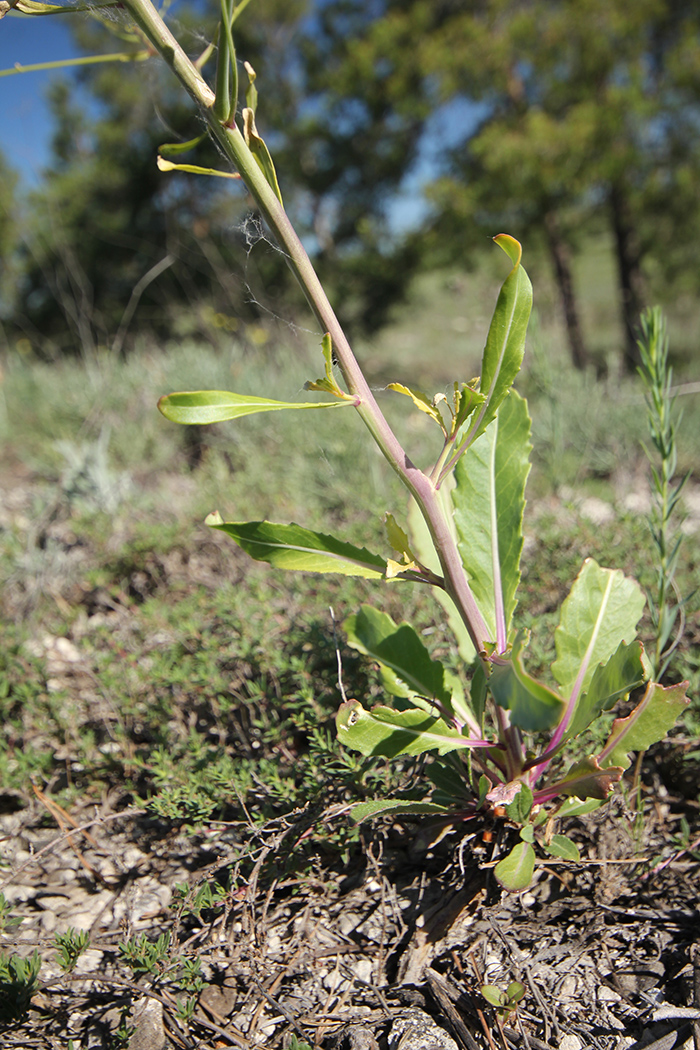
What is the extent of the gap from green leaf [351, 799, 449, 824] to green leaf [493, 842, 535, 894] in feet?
0.51

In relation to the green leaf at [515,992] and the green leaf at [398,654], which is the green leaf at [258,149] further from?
the green leaf at [515,992]

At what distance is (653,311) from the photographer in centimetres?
156

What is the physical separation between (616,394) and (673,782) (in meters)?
3.22

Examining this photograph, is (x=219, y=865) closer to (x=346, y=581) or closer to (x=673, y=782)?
(x=346, y=581)

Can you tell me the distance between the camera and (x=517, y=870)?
3.80 ft

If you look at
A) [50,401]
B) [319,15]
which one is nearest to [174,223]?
[319,15]

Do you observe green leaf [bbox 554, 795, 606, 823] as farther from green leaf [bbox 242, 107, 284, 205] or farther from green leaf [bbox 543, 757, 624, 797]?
green leaf [bbox 242, 107, 284, 205]

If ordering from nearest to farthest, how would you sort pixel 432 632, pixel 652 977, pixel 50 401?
pixel 652 977
pixel 432 632
pixel 50 401

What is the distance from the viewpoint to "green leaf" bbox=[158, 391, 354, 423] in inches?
39.4

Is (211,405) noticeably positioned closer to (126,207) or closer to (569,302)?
(569,302)

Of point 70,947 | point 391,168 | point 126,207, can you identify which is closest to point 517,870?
point 70,947

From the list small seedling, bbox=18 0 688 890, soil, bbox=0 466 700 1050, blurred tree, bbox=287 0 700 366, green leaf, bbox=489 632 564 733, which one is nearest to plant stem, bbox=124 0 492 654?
small seedling, bbox=18 0 688 890

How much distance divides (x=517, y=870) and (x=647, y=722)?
356mm

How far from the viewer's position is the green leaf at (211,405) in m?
1.00
